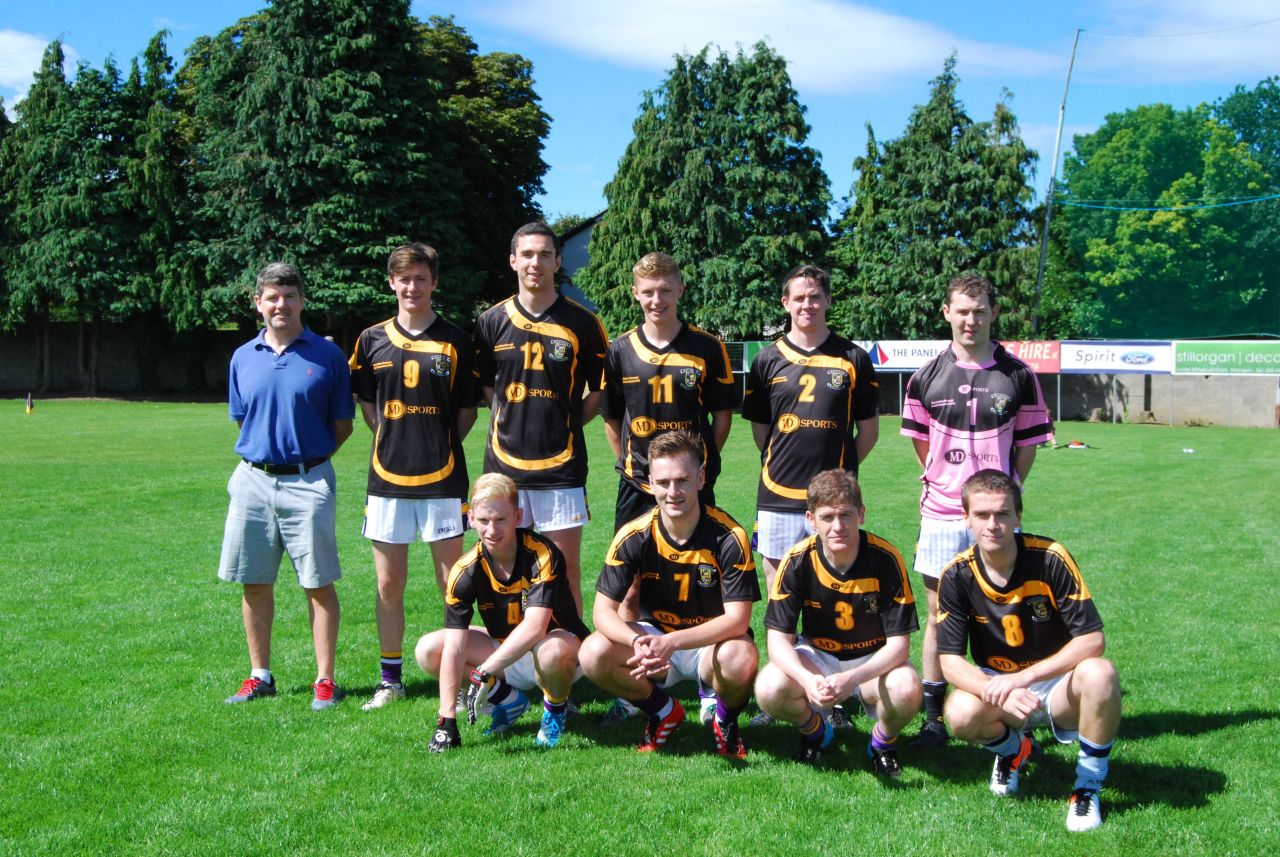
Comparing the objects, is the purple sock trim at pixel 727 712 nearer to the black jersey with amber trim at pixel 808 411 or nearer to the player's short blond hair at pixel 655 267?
the black jersey with amber trim at pixel 808 411

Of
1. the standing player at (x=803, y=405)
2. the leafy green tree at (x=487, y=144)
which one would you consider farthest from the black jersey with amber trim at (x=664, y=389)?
the leafy green tree at (x=487, y=144)

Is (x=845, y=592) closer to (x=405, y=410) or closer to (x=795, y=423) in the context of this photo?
(x=795, y=423)

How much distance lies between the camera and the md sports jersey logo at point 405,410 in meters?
5.10

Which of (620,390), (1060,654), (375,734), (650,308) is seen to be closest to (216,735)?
(375,734)

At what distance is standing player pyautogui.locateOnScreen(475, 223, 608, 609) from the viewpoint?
5102mm

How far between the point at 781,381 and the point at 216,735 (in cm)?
293

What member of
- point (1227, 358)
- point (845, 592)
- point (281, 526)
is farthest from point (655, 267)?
point (1227, 358)

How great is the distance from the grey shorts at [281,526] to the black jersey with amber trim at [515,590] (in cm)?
80

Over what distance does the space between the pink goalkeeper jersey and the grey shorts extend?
8.97 ft

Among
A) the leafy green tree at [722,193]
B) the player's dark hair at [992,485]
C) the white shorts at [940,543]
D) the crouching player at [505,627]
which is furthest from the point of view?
the leafy green tree at [722,193]

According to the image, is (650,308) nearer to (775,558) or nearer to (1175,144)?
(775,558)

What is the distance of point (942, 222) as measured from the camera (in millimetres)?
36719

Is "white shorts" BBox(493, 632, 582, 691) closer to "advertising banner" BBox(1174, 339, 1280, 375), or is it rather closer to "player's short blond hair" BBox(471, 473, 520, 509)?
"player's short blond hair" BBox(471, 473, 520, 509)

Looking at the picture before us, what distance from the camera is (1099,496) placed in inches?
508
